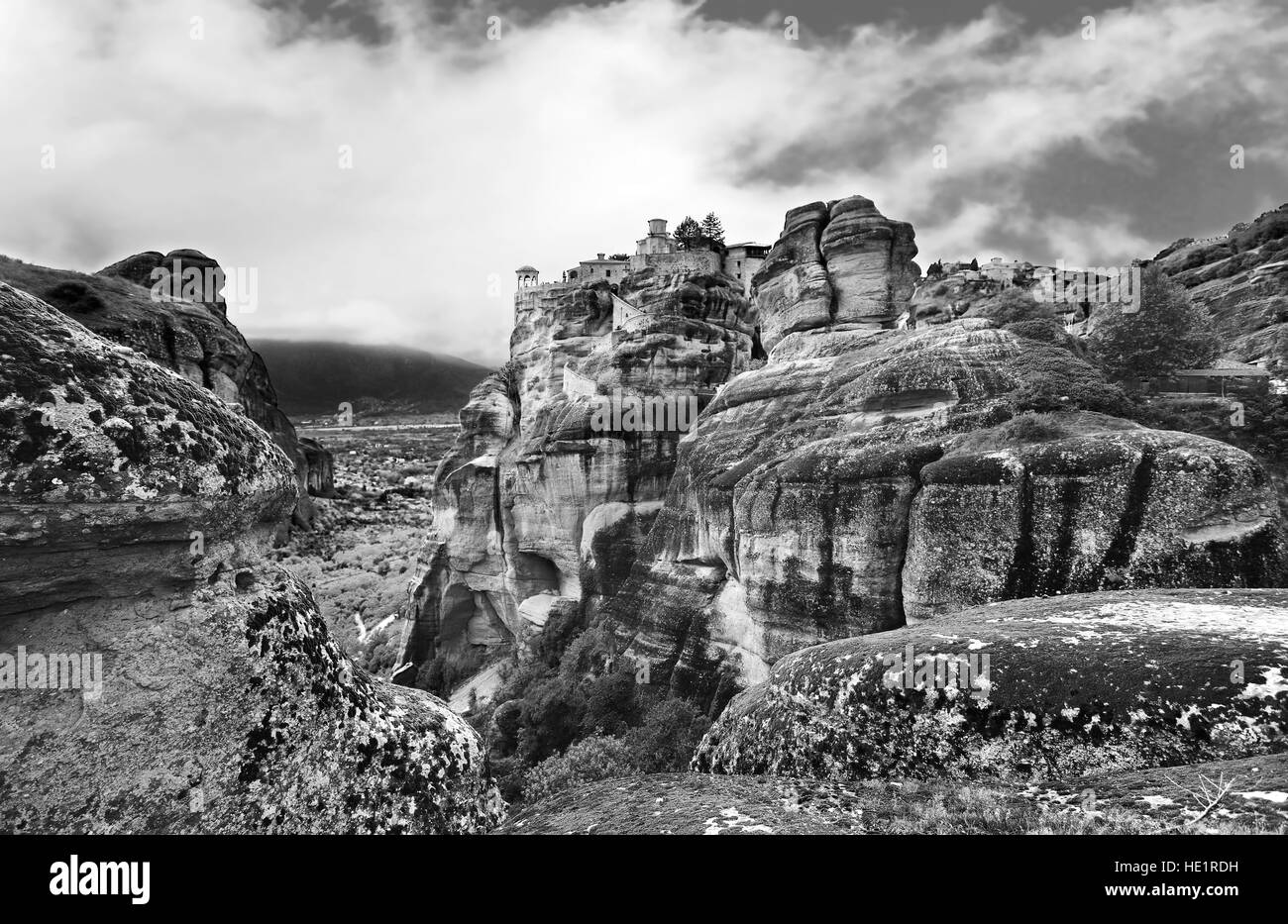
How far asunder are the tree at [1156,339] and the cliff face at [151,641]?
23.8 m

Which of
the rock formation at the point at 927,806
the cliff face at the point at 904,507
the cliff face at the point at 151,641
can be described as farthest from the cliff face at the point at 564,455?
the cliff face at the point at 151,641

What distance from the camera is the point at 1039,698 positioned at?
18.0 ft

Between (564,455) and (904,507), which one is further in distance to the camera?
(564,455)

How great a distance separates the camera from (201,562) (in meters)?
4.53

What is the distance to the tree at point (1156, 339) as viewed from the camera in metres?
19.1

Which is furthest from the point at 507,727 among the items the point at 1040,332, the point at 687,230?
the point at 687,230

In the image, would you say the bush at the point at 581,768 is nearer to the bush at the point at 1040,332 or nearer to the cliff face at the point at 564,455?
the cliff face at the point at 564,455

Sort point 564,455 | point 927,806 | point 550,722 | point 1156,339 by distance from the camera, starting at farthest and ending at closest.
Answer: point 564,455 < point 550,722 < point 1156,339 < point 927,806

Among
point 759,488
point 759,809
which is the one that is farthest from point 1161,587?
point 759,488

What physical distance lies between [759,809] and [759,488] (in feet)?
38.2

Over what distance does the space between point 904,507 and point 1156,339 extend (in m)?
14.1

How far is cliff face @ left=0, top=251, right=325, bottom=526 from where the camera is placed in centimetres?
3409

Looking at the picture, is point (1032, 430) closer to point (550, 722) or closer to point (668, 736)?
point (668, 736)
